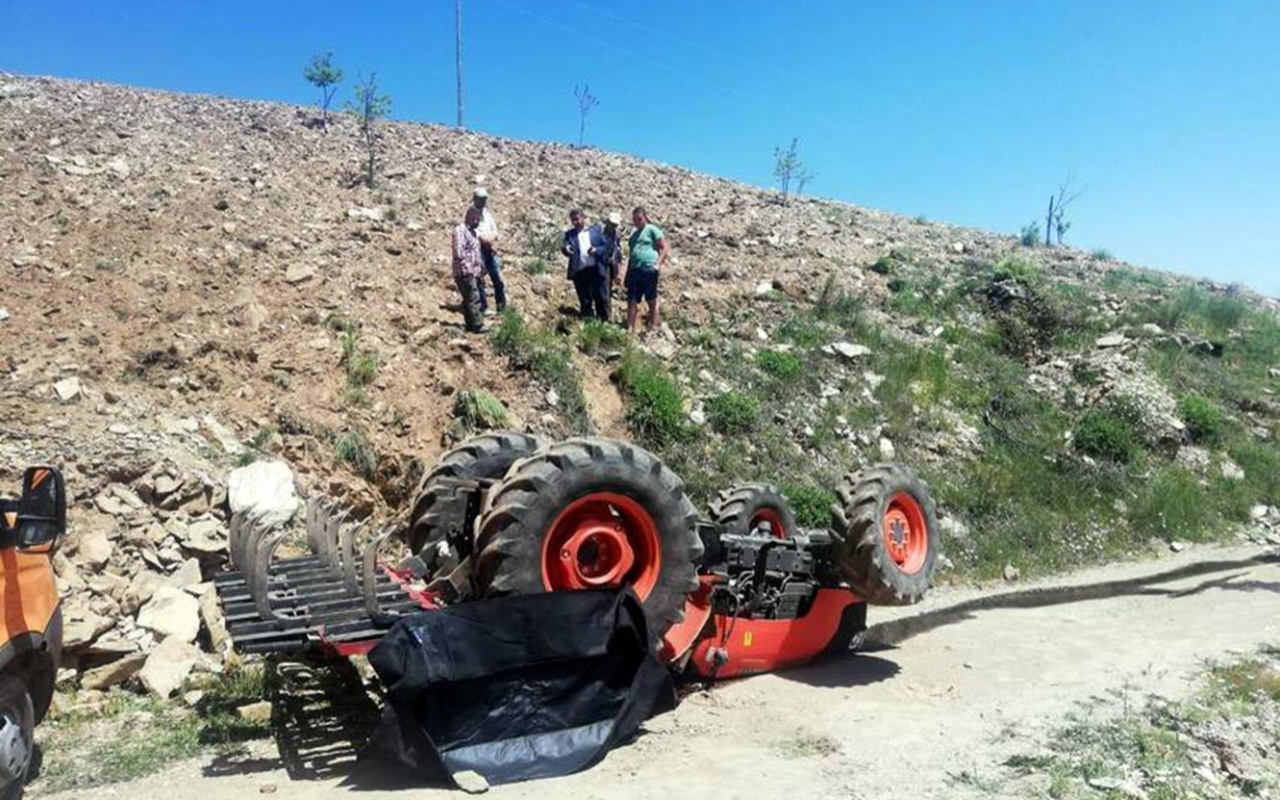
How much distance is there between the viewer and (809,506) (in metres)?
11.2

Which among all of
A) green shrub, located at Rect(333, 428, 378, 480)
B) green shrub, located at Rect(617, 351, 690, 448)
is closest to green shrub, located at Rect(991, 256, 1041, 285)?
green shrub, located at Rect(617, 351, 690, 448)

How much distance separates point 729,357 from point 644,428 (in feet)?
8.57

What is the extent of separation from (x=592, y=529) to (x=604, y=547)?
184mm

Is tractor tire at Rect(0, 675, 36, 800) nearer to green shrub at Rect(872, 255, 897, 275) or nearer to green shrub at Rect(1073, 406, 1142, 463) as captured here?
green shrub at Rect(1073, 406, 1142, 463)

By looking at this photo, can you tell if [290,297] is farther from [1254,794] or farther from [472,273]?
[1254,794]

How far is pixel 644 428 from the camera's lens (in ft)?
39.3

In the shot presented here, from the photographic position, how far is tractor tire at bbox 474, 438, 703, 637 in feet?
17.3

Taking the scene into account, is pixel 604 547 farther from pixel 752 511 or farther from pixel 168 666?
pixel 168 666

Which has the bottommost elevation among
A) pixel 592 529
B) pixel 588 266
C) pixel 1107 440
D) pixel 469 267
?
pixel 592 529

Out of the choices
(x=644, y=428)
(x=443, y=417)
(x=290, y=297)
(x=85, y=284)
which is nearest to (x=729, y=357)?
(x=644, y=428)

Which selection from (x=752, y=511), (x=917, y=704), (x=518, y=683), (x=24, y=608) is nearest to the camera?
(x=24, y=608)

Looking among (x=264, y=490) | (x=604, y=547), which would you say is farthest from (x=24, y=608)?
(x=264, y=490)

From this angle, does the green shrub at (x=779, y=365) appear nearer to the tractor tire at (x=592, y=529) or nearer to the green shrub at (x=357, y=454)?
the green shrub at (x=357, y=454)

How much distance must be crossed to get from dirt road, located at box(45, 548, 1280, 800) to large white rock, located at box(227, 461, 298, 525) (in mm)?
3154
